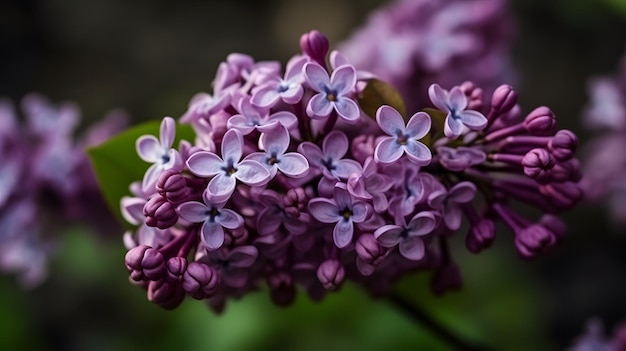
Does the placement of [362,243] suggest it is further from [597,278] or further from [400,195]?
[597,278]

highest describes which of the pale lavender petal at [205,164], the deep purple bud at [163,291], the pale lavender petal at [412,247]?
the pale lavender petal at [205,164]

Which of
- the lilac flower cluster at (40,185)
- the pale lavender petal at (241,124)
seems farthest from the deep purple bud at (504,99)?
the lilac flower cluster at (40,185)

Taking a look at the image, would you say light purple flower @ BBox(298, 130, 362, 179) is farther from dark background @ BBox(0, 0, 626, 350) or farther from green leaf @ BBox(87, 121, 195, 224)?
dark background @ BBox(0, 0, 626, 350)

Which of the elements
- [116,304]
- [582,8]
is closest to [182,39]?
[116,304]

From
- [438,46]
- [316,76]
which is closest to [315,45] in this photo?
[316,76]

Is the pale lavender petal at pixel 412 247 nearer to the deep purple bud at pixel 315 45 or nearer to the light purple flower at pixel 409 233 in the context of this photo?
the light purple flower at pixel 409 233

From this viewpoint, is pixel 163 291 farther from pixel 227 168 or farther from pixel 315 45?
pixel 315 45
